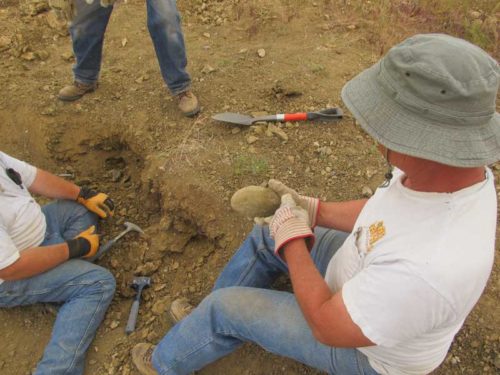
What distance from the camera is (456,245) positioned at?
44.2 inches

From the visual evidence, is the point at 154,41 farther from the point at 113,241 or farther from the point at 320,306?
the point at 320,306

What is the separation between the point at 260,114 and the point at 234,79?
0.51 metres

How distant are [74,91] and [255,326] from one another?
2.62m

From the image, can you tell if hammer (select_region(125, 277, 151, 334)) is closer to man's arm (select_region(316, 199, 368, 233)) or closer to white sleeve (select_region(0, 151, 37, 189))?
white sleeve (select_region(0, 151, 37, 189))

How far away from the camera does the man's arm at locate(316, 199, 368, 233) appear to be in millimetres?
1917

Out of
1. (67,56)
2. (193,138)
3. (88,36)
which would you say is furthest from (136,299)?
(67,56)

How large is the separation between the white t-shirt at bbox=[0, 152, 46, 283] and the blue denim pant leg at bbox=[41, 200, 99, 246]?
21 cm

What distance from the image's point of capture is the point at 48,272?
91.2 inches

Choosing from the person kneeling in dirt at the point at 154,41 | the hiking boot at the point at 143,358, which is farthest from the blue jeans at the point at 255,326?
the person kneeling in dirt at the point at 154,41

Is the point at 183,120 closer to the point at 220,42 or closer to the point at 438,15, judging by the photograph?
the point at 220,42

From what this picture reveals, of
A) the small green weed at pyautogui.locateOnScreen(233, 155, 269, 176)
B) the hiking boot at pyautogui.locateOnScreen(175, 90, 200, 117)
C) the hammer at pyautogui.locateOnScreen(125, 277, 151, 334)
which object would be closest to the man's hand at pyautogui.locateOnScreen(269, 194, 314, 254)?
the small green weed at pyautogui.locateOnScreen(233, 155, 269, 176)

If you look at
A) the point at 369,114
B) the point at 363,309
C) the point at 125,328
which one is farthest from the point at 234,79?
the point at 363,309

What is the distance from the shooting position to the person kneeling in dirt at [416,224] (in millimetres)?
1072

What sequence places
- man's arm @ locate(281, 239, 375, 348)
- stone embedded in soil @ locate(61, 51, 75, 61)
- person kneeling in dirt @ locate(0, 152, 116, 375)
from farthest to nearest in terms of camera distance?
1. stone embedded in soil @ locate(61, 51, 75, 61)
2. person kneeling in dirt @ locate(0, 152, 116, 375)
3. man's arm @ locate(281, 239, 375, 348)
